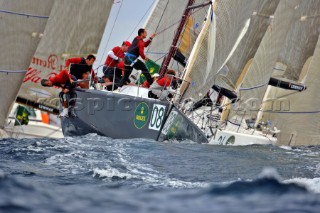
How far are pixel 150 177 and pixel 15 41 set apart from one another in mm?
5579

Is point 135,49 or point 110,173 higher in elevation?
point 135,49

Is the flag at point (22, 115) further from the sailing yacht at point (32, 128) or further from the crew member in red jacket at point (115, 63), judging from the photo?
the crew member in red jacket at point (115, 63)

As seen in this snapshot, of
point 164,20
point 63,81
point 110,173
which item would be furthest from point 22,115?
point 110,173

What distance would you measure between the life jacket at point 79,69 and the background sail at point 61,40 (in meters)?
1.18

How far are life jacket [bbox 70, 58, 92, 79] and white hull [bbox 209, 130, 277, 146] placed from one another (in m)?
2.45

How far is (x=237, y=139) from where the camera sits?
15.5m

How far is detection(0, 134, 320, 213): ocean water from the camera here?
5.43 metres

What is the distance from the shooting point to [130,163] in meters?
9.62

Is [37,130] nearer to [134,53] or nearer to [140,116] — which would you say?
[134,53]

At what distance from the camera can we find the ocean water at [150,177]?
5434mm

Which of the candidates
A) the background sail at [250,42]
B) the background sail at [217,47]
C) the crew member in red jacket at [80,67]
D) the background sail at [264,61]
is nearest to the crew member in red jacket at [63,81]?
the crew member in red jacket at [80,67]

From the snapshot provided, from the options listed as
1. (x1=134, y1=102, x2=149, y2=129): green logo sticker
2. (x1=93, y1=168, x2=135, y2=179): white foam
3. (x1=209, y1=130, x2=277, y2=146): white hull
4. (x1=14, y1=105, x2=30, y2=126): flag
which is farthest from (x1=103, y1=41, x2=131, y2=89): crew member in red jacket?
(x1=14, y1=105, x2=30, y2=126): flag

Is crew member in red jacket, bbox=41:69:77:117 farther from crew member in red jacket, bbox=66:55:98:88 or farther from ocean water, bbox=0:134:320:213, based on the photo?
ocean water, bbox=0:134:320:213

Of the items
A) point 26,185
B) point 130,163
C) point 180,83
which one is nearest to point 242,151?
point 180,83
